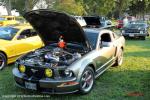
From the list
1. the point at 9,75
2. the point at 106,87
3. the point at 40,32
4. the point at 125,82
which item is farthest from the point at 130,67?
the point at 9,75

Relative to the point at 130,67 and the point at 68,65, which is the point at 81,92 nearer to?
the point at 68,65

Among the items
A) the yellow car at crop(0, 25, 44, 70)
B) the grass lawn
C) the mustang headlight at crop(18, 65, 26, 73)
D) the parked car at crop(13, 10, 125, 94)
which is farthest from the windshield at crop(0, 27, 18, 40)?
the mustang headlight at crop(18, 65, 26, 73)

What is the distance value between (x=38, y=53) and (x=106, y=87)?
1913 millimetres

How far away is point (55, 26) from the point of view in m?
7.43

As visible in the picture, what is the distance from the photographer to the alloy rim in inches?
253

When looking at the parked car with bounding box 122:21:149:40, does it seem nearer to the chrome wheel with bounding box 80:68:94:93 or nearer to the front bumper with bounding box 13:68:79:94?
the chrome wheel with bounding box 80:68:94:93

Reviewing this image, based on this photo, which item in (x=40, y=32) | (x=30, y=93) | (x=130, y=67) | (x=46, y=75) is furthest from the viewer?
(x=130, y=67)

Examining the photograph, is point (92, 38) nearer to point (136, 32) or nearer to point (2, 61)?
point (2, 61)

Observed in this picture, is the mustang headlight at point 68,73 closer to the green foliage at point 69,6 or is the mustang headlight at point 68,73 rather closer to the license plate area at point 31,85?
the license plate area at point 31,85

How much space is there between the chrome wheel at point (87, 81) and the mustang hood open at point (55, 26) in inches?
32.1

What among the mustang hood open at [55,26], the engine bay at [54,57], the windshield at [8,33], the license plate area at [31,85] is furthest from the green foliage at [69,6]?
the license plate area at [31,85]

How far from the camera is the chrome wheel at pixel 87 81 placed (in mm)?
6371

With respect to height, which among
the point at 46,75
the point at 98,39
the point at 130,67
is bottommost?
the point at 130,67

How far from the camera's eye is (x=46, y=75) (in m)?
6.02
